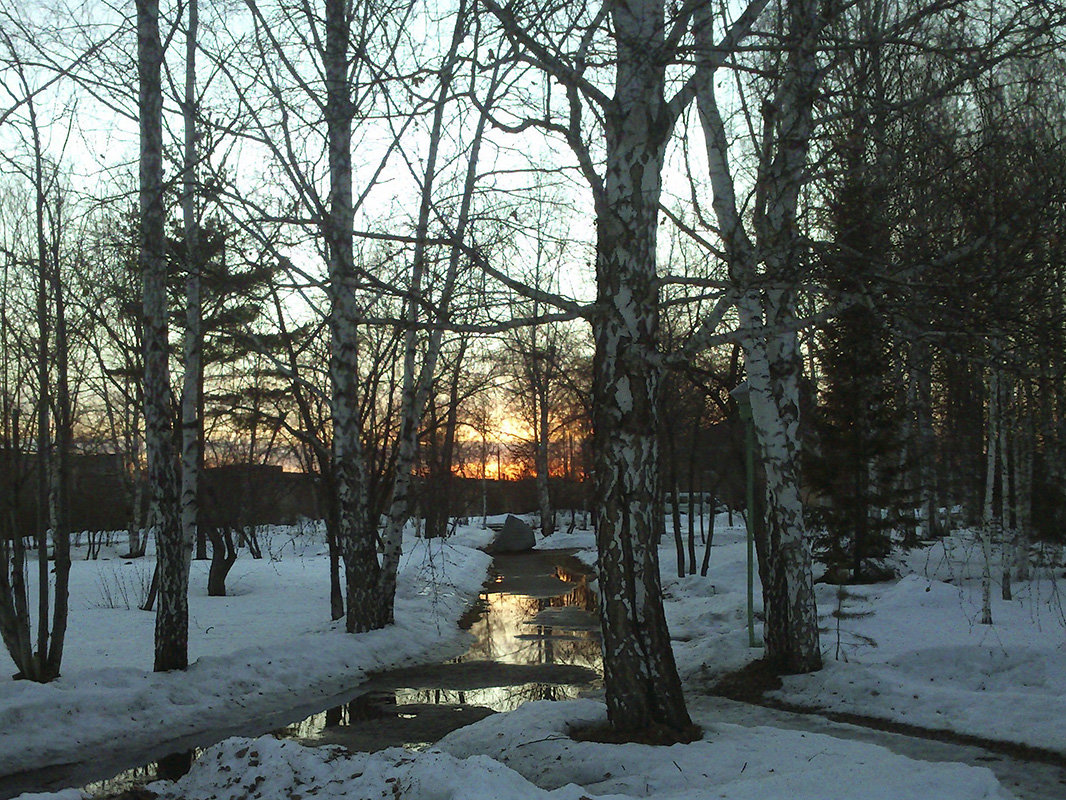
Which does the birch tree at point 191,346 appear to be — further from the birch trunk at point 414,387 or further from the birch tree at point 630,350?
the birch tree at point 630,350

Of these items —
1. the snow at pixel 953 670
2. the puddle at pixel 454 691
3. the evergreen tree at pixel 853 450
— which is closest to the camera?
the puddle at pixel 454 691

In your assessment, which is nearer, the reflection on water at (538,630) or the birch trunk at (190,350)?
the reflection on water at (538,630)

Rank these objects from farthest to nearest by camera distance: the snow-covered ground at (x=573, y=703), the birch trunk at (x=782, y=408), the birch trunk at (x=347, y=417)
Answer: the birch trunk at (x=347, y=417) → the birch trunk at (x=782, y=408) → the snow-covered ground at (x=573, y=703)

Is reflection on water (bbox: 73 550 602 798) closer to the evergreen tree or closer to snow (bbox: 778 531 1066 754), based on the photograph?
snow (bbox: 778 531 1066 754)

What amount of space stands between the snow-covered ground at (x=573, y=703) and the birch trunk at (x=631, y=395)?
606 mm

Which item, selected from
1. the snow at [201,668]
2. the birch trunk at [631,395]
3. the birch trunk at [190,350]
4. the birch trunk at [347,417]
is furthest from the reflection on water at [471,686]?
the birch trunk at [190,350]

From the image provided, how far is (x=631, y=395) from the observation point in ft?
20.7

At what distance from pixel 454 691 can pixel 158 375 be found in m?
5.06

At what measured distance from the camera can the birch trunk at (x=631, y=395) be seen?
6.22 m

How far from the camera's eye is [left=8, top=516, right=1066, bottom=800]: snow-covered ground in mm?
4922

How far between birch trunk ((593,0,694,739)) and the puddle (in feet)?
7.59

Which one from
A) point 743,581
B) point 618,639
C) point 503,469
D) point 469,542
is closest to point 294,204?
point 618,639

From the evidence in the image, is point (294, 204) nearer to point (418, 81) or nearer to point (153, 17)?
point (153, 17)

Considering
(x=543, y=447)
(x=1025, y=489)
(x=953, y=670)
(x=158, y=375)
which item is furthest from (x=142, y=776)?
(x=543, y=447)
